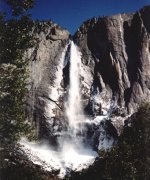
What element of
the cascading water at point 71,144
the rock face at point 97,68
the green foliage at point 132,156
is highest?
the rock face at point 97,68

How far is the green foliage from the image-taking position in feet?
122

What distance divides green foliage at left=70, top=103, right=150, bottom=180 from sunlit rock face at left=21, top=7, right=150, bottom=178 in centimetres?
1952

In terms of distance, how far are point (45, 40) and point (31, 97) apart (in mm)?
13391

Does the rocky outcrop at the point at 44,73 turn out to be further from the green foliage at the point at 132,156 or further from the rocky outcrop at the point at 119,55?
the green foliage at the point at 132,156

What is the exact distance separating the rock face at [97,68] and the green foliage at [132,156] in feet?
74.5

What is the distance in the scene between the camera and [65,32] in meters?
79.8

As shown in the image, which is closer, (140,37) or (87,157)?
(87,157)

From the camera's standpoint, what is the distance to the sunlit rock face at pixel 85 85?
65250 mm

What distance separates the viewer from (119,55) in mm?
74500

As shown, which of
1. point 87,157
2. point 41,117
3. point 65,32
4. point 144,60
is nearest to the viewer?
point 87,157

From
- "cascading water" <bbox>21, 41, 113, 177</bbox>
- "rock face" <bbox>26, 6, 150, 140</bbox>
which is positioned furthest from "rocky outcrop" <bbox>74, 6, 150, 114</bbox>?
"cascading water" <bbox>21, 41, 113, 177</bbox>

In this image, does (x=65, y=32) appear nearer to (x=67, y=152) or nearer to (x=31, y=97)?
(x=31, y=97)

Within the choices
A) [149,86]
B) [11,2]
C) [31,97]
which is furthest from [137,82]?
[11,2]

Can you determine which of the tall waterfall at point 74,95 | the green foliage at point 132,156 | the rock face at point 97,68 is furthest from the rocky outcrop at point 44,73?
the green foliage at point 132,156
